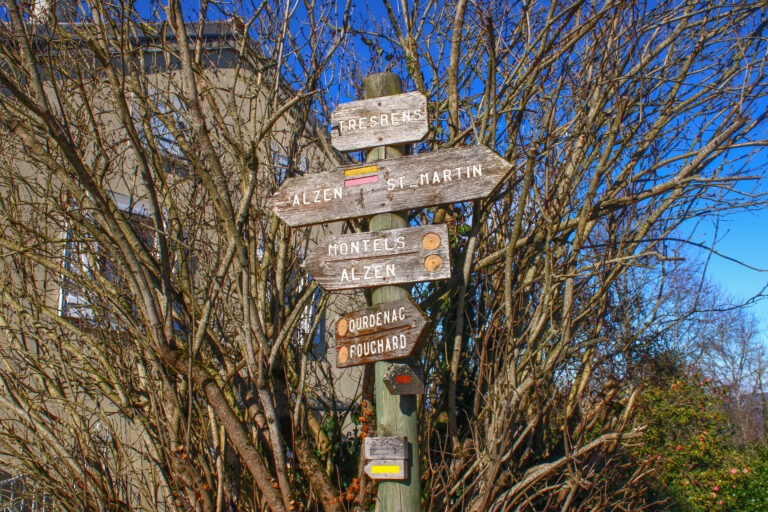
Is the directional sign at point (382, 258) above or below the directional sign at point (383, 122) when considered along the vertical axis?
below

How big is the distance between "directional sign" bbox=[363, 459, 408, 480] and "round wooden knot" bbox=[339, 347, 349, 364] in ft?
1.69

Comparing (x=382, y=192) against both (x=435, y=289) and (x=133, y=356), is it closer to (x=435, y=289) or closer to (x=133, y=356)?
(x=435, y=289)

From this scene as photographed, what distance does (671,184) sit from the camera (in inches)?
182

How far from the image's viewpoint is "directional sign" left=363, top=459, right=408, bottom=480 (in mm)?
2916

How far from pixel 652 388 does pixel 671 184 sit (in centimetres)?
563

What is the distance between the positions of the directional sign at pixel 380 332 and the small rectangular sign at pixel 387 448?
372 mm

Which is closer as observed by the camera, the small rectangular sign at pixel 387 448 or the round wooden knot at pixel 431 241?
the small rectangular sign at pixel 387 448

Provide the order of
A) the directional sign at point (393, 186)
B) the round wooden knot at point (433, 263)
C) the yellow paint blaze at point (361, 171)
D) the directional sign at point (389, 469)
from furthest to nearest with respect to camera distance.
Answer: the yellow paint blaze at point (361, 171), the directional sign at point (393, 186), the round wooden knot at point (433, 263), the directional sign at point (389, 469)

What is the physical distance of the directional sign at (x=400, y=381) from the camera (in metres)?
2.99

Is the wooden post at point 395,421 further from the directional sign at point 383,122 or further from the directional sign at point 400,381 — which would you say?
the directional sign at point 383,122

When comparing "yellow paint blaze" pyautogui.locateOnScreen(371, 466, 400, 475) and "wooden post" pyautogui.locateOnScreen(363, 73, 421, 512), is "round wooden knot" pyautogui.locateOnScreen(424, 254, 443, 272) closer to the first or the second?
"wooden post" pyautogui.locateOnScreen(363, 73, 421, 512)

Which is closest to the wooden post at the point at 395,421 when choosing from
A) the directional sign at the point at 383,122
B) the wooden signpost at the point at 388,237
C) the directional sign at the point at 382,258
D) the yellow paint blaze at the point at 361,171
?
the wooden signpost at the point at 388,237

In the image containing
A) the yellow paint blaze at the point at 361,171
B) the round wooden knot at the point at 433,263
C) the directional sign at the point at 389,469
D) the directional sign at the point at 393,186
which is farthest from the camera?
the yellow paint blaze at the point at 361,171

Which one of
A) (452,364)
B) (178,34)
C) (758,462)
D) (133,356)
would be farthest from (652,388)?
(178,34)
